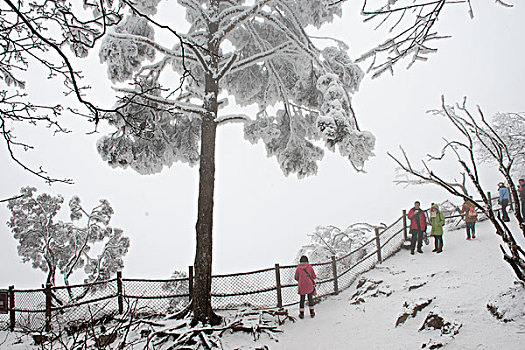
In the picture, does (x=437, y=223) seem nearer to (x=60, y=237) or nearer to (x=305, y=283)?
(x=305, y=283)

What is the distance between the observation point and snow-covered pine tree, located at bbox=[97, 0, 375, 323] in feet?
23.9

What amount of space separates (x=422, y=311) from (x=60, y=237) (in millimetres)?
16960

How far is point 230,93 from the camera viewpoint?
36.2 ft

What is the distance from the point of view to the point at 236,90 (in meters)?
10.9

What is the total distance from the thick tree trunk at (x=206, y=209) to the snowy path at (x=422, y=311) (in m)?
1.07

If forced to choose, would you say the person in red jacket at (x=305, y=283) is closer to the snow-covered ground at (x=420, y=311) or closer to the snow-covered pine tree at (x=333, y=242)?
the snow-covered ground at (x=420, y=311)

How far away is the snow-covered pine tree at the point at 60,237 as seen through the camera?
52.7ft

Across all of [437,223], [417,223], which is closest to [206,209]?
[417,223]

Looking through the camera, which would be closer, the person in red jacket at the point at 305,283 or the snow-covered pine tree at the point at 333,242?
the person in red jacket at the point at 305,283

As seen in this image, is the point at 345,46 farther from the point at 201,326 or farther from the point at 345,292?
the point at 201,326

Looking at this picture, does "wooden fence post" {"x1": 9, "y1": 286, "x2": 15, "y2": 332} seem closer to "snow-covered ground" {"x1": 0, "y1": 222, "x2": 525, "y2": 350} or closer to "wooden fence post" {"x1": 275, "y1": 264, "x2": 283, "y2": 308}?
"snow-covered ground" {"x1": 0, "y1": 222, "x2": 525, "y2": 350}

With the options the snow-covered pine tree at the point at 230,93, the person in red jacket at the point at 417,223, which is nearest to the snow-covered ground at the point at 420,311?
the person in red jacket at the point at 417,223

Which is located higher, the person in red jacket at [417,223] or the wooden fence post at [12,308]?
the person in red jacket at [417,223]

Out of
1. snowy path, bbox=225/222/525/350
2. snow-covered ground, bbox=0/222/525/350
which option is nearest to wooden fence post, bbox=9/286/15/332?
snow-covered ground, bbox=0/222/525/350
